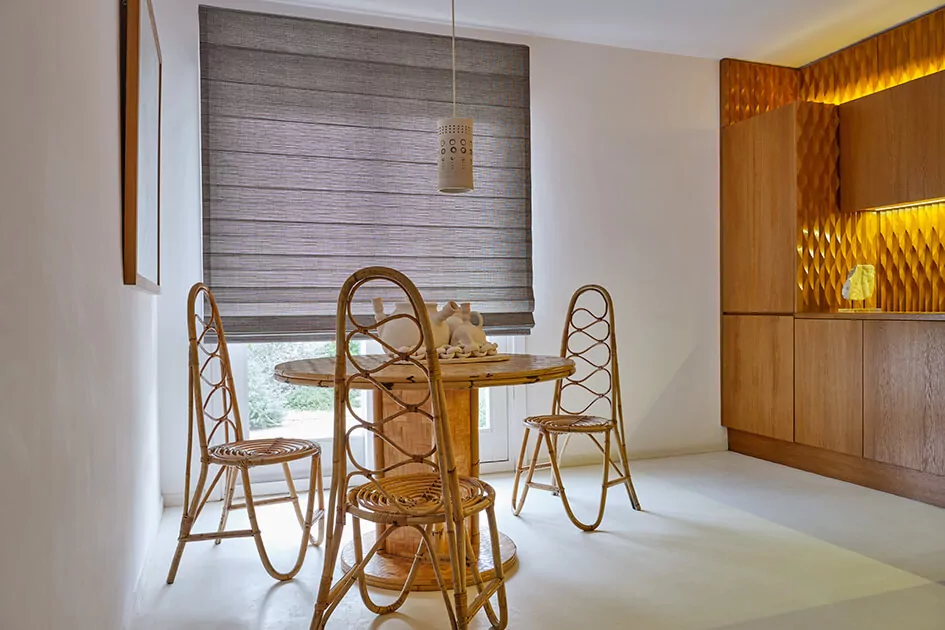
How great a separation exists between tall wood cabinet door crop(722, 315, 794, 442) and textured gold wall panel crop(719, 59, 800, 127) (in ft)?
4.57

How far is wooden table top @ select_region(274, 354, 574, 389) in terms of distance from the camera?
2164mm

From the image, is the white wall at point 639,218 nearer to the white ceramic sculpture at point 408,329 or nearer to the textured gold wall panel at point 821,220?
the textured gold wall panel at point 821,220

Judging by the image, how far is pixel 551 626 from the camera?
2.19 metres

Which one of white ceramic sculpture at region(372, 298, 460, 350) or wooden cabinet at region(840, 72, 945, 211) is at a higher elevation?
wooden cabinet at region(840, 72, 945, 211)

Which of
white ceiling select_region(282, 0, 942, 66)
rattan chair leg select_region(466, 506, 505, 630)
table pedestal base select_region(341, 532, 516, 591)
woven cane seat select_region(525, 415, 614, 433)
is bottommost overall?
table pedestal base select_region(341, 532, 516, 591)

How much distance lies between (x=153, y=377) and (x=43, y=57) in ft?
7.47

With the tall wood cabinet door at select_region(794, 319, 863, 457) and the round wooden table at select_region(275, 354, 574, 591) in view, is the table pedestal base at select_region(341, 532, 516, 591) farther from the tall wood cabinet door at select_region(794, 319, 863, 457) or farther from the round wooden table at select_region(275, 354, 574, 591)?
the tall wood cabinet door at select_region(794, 319, 863, 457)

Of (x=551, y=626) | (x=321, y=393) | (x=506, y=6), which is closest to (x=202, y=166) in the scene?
(x=321, y=393)

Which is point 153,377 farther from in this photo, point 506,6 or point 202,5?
point 506,6

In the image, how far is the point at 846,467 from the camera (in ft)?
12.7

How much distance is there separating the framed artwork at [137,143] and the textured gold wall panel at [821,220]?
3.43m

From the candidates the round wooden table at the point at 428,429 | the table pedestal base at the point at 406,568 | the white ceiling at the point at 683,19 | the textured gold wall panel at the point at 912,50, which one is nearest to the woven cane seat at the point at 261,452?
the round wooden table at the point at 428,429

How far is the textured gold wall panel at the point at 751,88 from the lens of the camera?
15.4 feet

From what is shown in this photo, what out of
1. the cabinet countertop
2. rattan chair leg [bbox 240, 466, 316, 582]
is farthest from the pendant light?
the cabinet countertop
